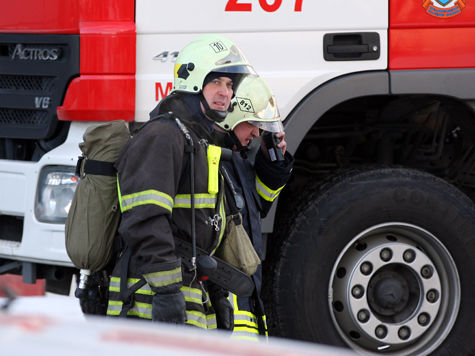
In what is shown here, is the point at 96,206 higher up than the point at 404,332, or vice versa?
the point at 96,206

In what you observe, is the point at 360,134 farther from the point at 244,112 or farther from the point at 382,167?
the point at 244,112

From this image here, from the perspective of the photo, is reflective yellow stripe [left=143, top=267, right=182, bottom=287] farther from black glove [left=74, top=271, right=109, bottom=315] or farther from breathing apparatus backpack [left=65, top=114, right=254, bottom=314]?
black glove [left=74, top=271, right=109, bottom=315]

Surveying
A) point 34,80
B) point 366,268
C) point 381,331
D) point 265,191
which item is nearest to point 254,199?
point 265,191

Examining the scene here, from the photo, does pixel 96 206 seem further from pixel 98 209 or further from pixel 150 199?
pixel 150 199

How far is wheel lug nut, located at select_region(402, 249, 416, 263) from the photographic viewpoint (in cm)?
439

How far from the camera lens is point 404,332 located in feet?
14.5

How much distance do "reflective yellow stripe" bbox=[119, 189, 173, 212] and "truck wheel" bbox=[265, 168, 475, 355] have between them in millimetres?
1314

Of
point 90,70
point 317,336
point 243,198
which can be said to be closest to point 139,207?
point 243,198

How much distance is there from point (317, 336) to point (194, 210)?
134 cm

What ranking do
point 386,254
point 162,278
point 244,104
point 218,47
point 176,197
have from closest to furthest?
point 162,278 → point 176,197 → point 218,47 → point 244,104 → point 386,254

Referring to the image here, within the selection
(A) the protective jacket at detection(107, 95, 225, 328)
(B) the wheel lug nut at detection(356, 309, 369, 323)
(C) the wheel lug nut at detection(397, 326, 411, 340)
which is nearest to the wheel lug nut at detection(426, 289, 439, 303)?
(C) the wheel lug nut at detection(397, 326, 411, 340)

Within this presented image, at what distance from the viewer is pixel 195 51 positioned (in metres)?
3.62

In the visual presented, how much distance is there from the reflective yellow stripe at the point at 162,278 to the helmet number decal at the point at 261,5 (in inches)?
58.6

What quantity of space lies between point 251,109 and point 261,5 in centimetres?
63
